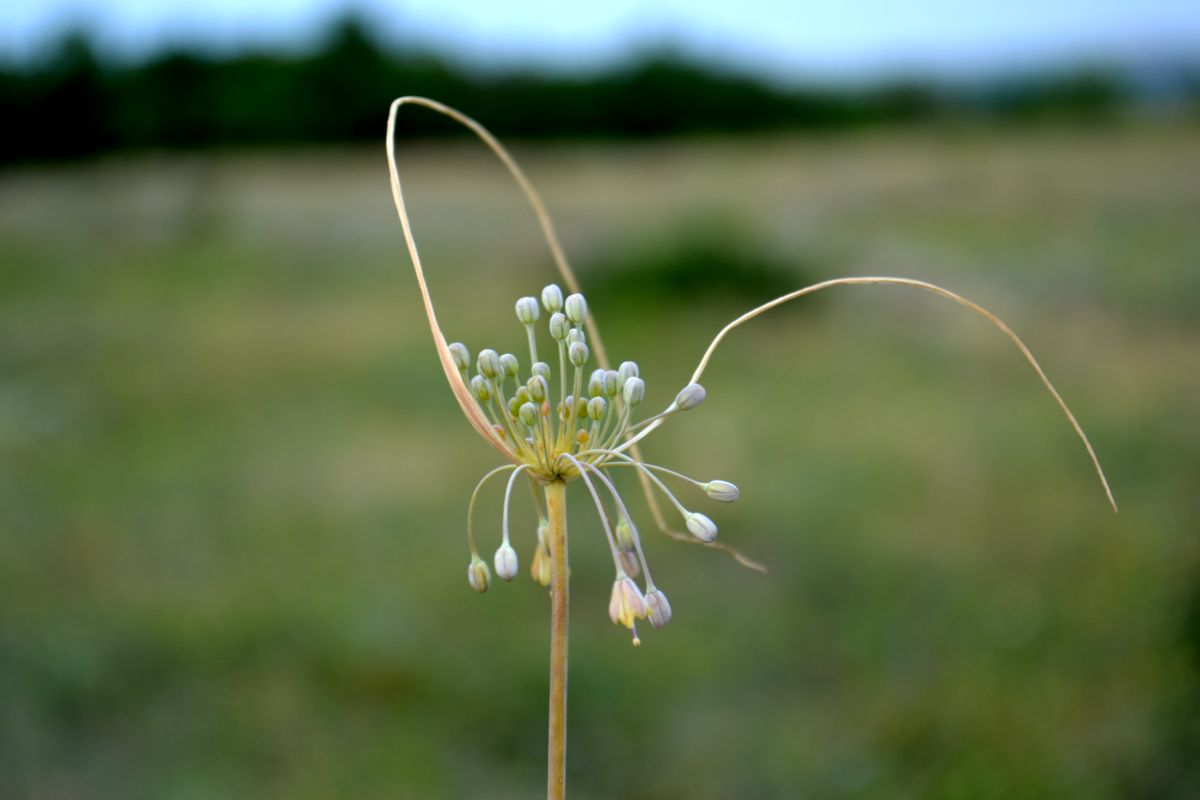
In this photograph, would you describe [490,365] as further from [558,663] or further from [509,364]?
[558,663]

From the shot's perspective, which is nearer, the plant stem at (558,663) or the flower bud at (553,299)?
the plant stem at (558,663)

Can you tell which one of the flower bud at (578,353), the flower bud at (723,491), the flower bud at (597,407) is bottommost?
the flower bud at (723,491)

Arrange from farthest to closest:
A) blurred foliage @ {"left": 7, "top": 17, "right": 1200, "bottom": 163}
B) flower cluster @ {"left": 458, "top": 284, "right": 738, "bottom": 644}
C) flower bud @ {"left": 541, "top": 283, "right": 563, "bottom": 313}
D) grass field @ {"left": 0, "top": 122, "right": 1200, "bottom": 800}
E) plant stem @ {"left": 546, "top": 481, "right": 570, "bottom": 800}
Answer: blurred foliage @ {"left": 7, "top": 17, "right": 1200, "bottom": 163} → grass field @ {"left": 0, "top": 122, "right": 1200, "bottom": 800} → flower bud @ {"left": 541, "top": 283, "right": 563, "bottom": 313} → flower cluster @ {"left": 458, "top": 284, "right": 738, "bottom": 644} → plant stem @ {"left": 546, "top": 481, "right": 570, "bottom": 800}

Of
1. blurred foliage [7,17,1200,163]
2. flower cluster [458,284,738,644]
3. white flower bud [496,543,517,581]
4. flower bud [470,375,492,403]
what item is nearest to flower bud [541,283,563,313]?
flower cluster [458,284,738,644]

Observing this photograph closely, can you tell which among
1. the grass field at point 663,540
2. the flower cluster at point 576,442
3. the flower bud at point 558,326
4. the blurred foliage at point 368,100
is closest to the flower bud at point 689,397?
the flower cluster at point 576,442

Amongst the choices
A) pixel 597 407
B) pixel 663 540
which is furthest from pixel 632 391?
pixel 663 540

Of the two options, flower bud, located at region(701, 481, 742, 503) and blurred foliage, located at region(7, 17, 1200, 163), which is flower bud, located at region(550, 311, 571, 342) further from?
blurred foliage, located at region(7, 17, 1200, 163)

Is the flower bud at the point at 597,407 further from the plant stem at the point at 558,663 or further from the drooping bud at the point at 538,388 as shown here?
the plant stem at the point at 558,663
